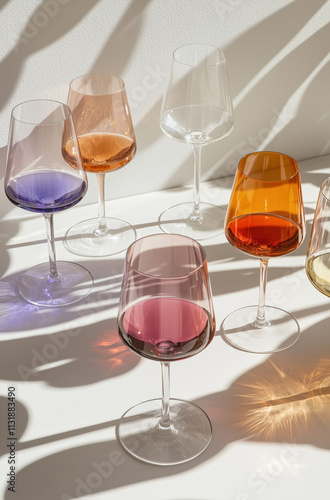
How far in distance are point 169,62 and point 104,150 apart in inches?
A: 9.0

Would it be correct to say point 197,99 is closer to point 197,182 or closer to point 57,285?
point 197,182

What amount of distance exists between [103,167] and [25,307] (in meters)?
0.30

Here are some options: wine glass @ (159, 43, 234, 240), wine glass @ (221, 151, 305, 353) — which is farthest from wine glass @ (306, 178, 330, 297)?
wine glass @ (159, 43, 234, 240)

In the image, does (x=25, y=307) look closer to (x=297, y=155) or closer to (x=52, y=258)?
(x=52, y=258)

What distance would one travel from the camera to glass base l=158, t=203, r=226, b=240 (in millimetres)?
1497

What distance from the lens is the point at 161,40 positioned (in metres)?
1.42

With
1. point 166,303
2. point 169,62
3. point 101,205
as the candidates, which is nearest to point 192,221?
point 101,205

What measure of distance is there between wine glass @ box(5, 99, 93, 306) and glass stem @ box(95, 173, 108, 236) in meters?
0.16

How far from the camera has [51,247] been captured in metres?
1.34

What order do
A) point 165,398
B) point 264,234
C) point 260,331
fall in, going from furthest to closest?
point 260,331 < point 264,234 < point 165,398

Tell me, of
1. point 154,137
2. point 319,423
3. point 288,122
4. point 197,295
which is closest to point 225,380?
point 319,423

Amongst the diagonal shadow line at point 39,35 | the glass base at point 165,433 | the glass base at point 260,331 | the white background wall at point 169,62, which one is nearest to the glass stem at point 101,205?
the white background wall at point 169,62

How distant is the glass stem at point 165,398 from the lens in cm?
101

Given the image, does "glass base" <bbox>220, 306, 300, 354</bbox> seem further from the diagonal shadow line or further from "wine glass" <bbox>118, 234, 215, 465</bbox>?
the diagonal shadow line
